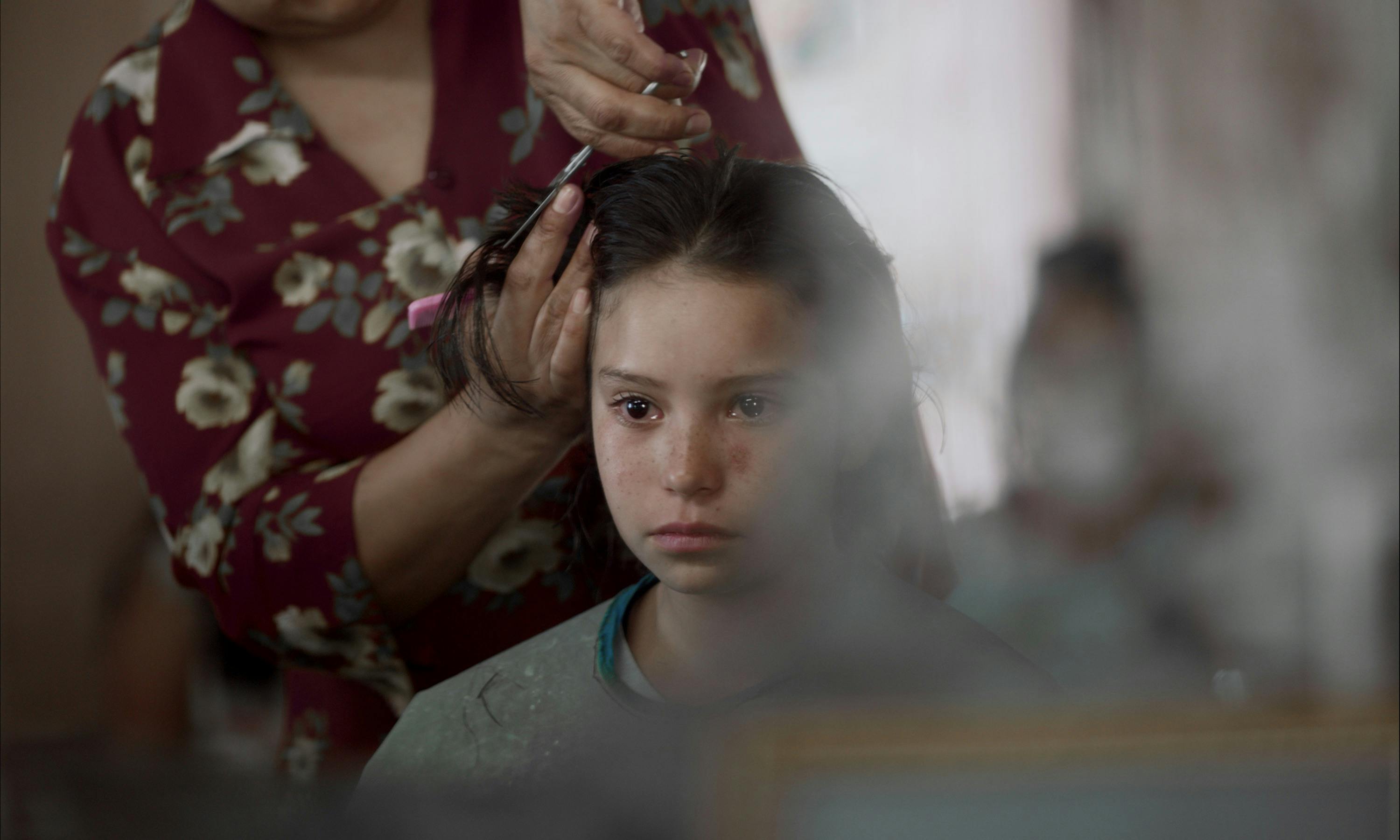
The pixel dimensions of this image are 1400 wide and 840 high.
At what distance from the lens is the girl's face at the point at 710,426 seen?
0.56m

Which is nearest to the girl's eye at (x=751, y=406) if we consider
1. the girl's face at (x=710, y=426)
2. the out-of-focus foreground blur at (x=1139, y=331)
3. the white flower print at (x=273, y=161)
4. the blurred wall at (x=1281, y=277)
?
the girl's face at (x=710, y=426)

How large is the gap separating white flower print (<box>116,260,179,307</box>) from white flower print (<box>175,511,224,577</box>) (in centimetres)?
13

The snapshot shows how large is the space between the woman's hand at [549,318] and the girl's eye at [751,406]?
0.32 ft

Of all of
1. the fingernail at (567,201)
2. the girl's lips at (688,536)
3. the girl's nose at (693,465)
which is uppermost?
the fingernail at (567,201)

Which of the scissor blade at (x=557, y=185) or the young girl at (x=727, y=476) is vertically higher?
the scissor blade at (x=557, y=185)

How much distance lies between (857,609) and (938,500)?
7cm

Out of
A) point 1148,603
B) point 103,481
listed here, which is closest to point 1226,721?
point 1148,603

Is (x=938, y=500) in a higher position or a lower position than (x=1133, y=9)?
lower

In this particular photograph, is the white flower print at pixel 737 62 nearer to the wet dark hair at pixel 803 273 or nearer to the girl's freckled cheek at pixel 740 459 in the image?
the wet dark hair at pixel 803 273

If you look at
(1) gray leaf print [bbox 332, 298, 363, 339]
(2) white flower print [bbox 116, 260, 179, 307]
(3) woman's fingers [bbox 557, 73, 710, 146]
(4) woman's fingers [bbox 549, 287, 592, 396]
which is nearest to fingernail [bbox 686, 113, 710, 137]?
(3) woman's fingers [bbox 557, 73, 710, 146]

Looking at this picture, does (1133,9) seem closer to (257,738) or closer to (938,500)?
(938,500)

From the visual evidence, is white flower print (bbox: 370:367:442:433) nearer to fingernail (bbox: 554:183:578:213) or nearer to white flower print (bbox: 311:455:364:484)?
white flower print (bbox: 311:455:364:484)

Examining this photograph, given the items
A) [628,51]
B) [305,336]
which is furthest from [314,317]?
[628,51]

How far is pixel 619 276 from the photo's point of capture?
61 centimetres
